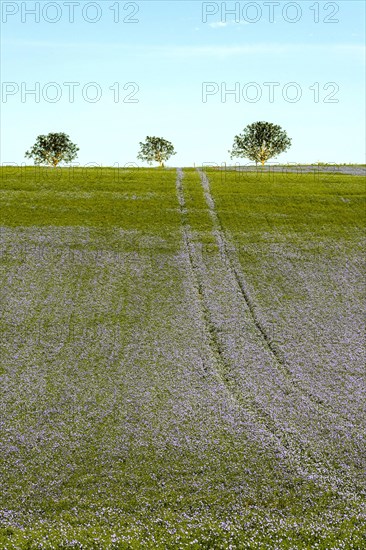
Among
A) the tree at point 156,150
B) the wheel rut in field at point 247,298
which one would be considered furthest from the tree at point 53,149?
the wheel rut in field at point 247,298

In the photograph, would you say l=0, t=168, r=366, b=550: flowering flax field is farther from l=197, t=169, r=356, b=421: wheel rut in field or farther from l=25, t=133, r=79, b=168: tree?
l=25, t=133, r=79, b=168: tree

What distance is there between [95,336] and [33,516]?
13.9 metres

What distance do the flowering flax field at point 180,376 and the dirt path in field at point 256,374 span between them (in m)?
0.10

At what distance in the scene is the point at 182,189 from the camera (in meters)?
61.2

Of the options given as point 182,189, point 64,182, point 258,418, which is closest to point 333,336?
point 258,418

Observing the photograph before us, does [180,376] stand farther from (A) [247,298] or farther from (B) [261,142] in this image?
(B) [261,142]

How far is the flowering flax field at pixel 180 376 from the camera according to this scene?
1784 centimetres

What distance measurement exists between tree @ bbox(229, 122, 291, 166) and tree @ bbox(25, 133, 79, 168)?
33546mm

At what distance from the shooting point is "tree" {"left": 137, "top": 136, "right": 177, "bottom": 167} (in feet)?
361

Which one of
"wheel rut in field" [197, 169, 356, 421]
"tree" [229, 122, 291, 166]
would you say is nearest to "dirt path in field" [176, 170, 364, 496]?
"wheel rut in field" [197, 169, 356, 421]

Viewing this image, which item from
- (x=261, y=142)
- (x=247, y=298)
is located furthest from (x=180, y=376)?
(x=261, y=142)

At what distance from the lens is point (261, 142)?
107500 mm

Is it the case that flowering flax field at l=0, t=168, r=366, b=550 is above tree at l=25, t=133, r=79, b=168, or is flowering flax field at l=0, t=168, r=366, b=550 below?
below

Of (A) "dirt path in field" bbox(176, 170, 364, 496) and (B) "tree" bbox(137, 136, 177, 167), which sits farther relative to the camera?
(B) "tree" bbox(137, 136, 177, 167)
